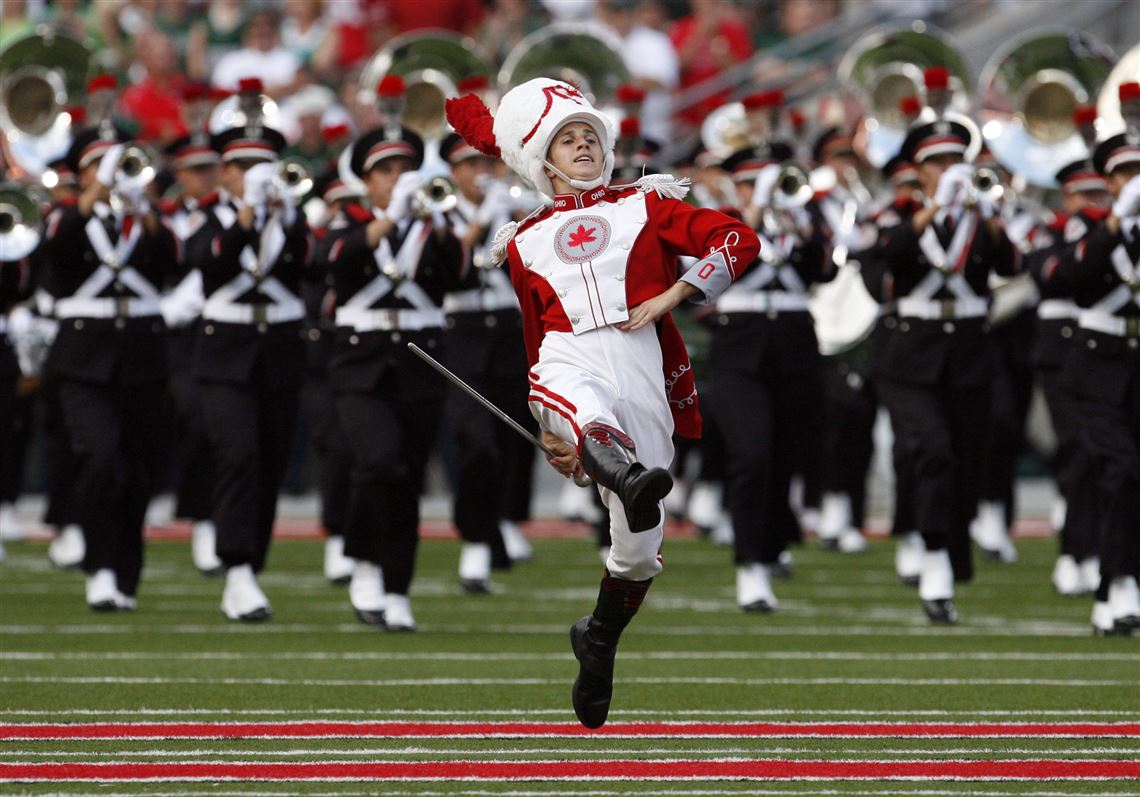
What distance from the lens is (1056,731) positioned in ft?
26.2

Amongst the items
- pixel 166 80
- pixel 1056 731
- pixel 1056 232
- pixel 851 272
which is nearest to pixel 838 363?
pixel 851 272

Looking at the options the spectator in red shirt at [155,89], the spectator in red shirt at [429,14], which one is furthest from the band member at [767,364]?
the spectator in red shirt at [429,14]

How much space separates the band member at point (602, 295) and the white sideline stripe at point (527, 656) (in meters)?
2.42

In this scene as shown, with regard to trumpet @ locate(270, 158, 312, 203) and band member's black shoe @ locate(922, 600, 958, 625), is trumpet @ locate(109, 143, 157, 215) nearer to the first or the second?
trumpet @ locate(270, 158, 312, 203)

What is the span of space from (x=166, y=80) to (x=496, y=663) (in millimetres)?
9684

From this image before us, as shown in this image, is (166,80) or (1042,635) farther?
(166,80)

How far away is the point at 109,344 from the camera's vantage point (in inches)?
447

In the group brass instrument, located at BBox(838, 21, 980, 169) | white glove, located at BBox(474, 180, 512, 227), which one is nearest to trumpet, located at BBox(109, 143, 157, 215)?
white glove, located at BBox(474, 180, 512, 227)

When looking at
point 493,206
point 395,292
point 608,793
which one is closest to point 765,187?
point 493,206

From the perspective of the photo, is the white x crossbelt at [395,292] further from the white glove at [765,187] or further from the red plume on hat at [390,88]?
the white glove at [765,187]

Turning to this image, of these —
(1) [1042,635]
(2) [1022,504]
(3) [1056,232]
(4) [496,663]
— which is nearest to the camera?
(4) [496,663]

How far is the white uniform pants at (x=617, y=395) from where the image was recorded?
7.24m

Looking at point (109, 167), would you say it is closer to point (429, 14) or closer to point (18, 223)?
point (18, 223)

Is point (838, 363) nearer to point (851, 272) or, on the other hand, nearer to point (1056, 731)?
point (851, 272)
